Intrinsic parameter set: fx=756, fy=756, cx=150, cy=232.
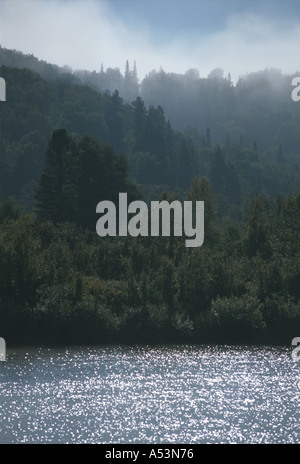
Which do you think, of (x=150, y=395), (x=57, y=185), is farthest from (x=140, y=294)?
(x=57, y=185)

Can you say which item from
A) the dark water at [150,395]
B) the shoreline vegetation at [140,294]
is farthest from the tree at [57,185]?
the dark water at [150,395]

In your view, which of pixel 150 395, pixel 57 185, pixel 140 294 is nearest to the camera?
pixel 150 395

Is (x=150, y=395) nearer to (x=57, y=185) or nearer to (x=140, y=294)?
(x=140, y=294)

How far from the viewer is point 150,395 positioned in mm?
51719

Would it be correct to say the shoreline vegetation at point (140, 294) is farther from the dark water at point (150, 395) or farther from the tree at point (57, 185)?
the tree at point (57, 185)

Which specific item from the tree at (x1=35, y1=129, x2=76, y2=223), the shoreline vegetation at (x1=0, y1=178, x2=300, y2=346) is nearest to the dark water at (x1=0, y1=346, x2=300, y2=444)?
the shoreline vegetation at (x1=0, y1=178, x2=300, y2=346)

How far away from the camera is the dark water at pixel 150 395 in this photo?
4316 cm

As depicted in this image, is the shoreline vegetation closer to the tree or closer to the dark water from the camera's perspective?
the dark water

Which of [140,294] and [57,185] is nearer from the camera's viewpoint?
[140,294]

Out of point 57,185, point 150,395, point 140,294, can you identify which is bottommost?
point 150,395

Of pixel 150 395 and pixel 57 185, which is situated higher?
pixel 57 185
